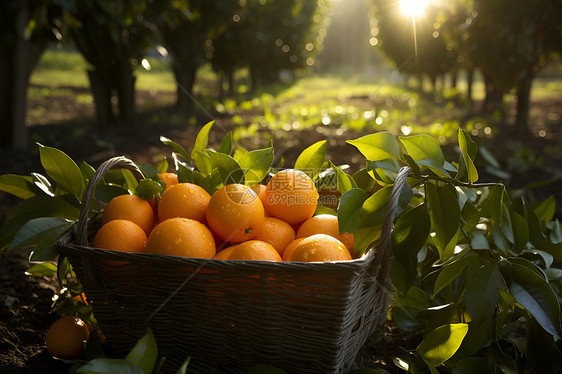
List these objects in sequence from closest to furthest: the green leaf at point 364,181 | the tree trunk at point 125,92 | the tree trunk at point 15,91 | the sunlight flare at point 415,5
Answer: the green leaf at point 364,181 → the sunlight flare at point 415,5 → the tree trunk at point 15,91 → the tree trunk at point 125,92

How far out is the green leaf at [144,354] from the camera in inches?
37.2

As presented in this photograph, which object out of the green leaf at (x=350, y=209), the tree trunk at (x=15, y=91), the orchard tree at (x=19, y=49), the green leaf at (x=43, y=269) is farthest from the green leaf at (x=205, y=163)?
the tree trunk at (x=15, y=91)

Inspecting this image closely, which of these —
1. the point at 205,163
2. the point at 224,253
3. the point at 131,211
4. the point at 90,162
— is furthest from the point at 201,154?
the point at 90,162

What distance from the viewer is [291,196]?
4.42 ft

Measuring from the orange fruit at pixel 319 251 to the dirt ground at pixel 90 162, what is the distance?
520mm

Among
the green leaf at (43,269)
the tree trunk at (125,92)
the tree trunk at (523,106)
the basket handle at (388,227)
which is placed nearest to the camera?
the basket handle at (388,227)

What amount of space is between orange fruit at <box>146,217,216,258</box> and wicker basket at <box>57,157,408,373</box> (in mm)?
67

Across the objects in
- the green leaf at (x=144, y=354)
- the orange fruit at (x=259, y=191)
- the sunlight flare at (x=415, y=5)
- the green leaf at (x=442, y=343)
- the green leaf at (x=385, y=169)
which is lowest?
the green leaf at (x=442, y=343)

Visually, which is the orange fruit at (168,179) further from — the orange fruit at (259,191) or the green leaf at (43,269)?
the green leaf at (43,269)

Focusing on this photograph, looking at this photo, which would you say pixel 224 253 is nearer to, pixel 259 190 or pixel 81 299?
pixel 259 190

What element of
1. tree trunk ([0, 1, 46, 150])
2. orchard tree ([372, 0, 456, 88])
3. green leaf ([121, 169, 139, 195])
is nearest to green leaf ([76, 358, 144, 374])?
green leaf ([121, 169, 139, 195])

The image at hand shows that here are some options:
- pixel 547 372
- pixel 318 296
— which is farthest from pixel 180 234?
pixel 547 372

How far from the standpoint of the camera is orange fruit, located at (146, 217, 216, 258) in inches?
44.7

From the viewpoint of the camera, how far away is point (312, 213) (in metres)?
1.42
